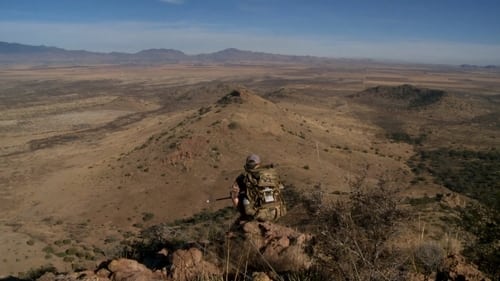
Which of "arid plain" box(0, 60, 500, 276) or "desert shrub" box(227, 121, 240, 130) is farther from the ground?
"desert shrub" box(227, 121, 240, 130)

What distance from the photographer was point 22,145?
45500 mm

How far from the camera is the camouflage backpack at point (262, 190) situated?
7.07m

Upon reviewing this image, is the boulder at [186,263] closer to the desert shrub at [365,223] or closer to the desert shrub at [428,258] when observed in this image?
the desert shrub at [365,223]

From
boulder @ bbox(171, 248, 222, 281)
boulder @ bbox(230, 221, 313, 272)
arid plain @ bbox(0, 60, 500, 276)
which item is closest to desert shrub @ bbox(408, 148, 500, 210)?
arid plain @ bbox(0, 60, 500, 276)

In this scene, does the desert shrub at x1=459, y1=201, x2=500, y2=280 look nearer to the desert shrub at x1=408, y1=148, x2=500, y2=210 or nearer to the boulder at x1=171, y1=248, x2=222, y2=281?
the boulder at x1=171, y1=248, x2=222, y2=281

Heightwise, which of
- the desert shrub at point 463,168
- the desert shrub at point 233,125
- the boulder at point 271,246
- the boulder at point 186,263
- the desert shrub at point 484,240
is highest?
the desert shrub at point 484,240

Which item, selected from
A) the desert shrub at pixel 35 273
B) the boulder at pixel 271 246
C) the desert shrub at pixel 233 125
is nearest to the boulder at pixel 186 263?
the boulder at pixel 271 246

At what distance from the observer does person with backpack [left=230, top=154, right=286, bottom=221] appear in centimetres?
707

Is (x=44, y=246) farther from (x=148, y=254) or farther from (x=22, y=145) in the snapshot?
(x=22, y=145)

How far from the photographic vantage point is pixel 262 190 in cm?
707

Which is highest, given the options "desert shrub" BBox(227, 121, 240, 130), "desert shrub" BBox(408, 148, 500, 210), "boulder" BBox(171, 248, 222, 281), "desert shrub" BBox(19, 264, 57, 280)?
"boulder" BBox(171, 248, 222, 281)

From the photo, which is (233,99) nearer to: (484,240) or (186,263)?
(186,263)

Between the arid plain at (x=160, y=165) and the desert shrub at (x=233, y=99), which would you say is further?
the desert shrub at (x=233, y=99)

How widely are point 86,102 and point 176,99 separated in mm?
17989
